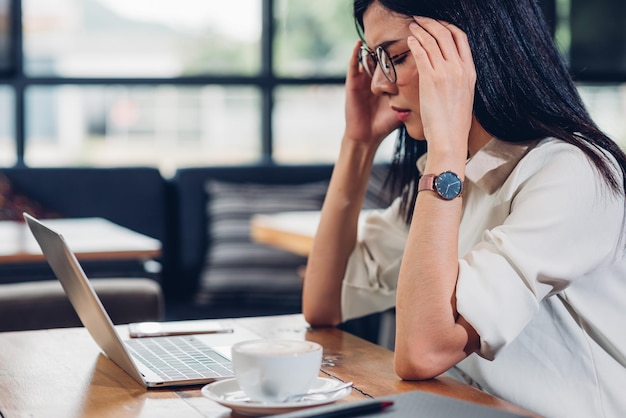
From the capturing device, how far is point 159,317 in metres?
2.41

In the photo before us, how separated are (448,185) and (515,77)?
205mm

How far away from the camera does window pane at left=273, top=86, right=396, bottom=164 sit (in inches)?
188

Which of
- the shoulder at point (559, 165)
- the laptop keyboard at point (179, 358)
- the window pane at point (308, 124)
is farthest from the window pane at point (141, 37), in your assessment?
the shoulder at point (559, 165)

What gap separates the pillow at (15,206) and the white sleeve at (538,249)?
9.47ft

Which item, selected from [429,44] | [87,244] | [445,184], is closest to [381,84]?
[429,44]

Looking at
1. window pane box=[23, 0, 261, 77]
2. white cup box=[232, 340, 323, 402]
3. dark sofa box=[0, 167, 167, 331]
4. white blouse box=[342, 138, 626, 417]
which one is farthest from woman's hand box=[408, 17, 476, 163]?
window pane box=[23, 0, 261, 77]

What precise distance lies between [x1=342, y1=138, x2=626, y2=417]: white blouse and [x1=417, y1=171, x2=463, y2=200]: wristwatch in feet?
0.22

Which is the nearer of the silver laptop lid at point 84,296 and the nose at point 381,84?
the silver laptop lid at point 84,296

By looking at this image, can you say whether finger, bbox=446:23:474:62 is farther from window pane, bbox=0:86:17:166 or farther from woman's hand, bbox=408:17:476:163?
window pane, bbox=0:86:17:166

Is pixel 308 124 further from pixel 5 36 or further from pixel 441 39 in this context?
pixel 441 39

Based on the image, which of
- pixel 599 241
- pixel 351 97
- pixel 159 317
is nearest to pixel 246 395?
pixel 599 241

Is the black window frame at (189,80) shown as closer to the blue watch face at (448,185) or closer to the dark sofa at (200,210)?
the dark sofa at (200,210)

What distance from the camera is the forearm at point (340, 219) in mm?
1700

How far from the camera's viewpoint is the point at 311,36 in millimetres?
4715
